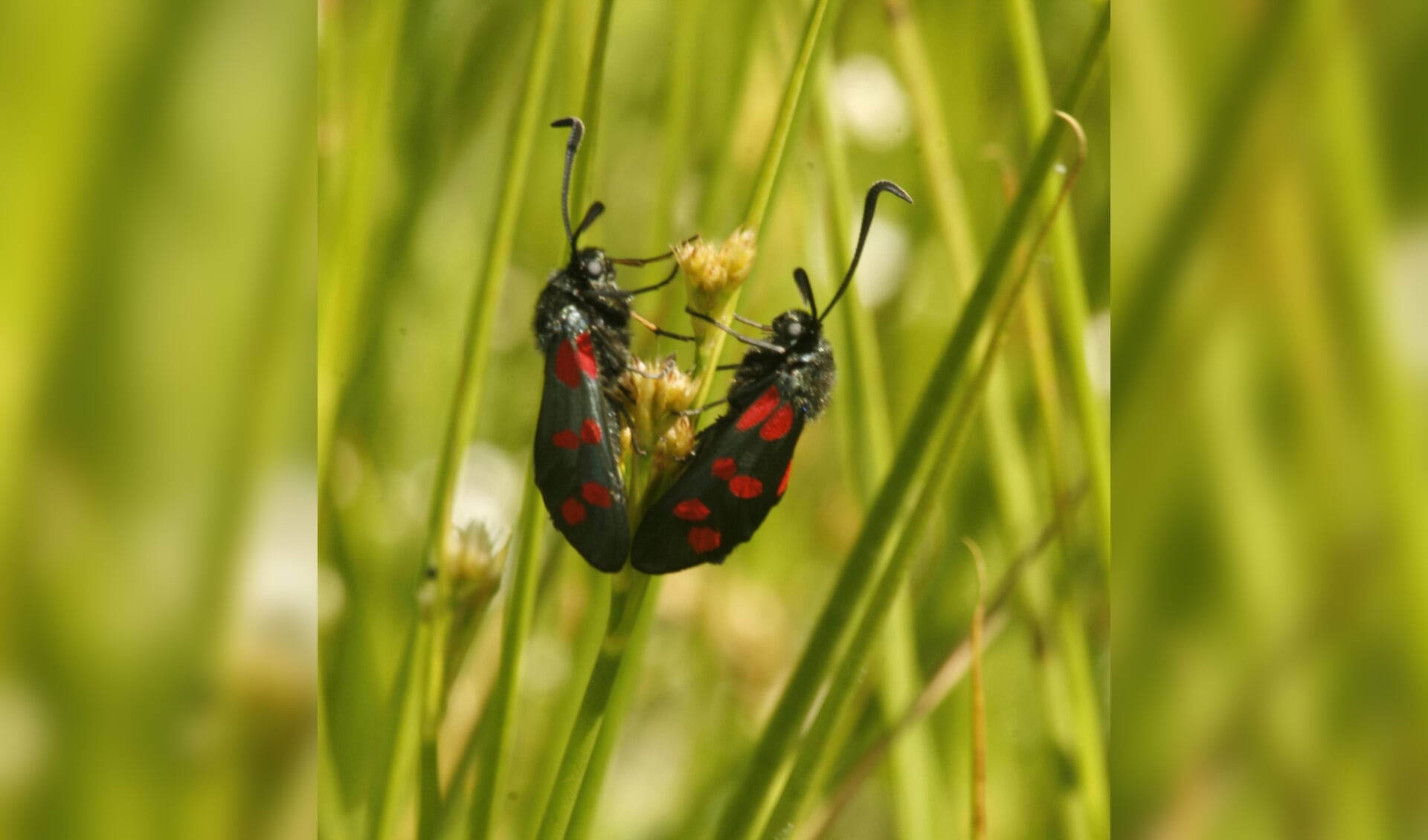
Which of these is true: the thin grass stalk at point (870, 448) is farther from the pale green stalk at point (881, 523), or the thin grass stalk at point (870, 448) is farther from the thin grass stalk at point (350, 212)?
the thin grass stalk at point (350, 212)

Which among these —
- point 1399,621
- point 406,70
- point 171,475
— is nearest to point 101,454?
point 171,475

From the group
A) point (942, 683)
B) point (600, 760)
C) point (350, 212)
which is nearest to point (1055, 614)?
point (942, 683)

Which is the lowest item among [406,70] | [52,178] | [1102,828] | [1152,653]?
[1102,828]

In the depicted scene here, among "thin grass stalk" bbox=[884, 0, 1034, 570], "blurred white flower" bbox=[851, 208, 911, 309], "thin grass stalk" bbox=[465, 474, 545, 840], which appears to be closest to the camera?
"thin grass stalk" bbox=[465, 474, 545, 840]

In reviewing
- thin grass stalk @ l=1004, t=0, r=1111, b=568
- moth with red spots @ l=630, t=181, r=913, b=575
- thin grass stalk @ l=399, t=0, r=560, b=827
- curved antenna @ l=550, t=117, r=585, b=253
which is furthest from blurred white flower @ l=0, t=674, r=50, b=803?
thin grass stalk @ l=1004, t=0, r=1111, b=568

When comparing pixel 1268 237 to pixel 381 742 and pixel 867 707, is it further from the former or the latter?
pixel 381 742

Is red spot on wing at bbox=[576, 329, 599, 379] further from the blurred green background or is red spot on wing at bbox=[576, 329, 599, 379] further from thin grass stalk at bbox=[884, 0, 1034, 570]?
thin grass stalk at bbox=[884, 0, 1034, 570]
